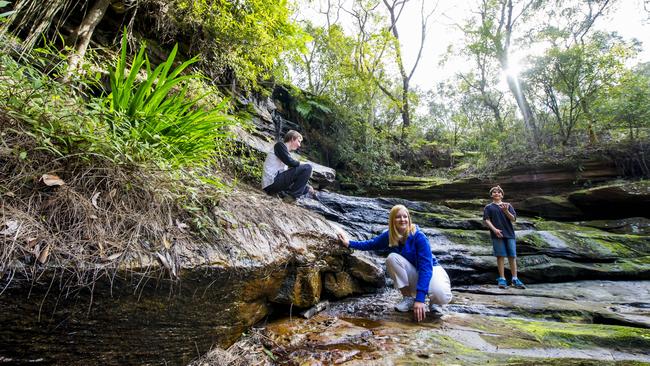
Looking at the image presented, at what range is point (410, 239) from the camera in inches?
135

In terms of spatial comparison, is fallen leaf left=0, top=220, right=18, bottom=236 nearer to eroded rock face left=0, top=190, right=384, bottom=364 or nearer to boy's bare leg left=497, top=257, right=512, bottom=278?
eroded rock face left=0, top=190, right=384, bottom=364

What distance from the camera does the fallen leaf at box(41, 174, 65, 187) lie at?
6.15ft

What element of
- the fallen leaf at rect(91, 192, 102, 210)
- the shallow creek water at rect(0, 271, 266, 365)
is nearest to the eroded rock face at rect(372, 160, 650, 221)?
the shallow creek water at rect(0, 271, 266, 365)

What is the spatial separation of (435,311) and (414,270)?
1.67 feet

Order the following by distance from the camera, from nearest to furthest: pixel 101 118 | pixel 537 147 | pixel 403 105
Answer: pixel 101 118 < pixel 537 147 < pixel 403 105

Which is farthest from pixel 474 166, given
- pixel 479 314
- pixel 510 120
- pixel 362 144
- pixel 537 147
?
pixel 479 314

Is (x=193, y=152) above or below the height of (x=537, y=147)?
below

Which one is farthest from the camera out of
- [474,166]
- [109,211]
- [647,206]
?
[474,166]

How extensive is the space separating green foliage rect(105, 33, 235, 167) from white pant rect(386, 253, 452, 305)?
2.29 meters

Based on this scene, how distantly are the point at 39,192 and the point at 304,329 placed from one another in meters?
2.25

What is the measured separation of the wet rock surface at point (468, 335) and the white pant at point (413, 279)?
0.77 ft

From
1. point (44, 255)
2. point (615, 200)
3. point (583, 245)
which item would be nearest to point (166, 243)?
point (44, 255)

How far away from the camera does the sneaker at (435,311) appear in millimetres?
3340

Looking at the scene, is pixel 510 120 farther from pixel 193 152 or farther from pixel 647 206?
pixel 193 152
